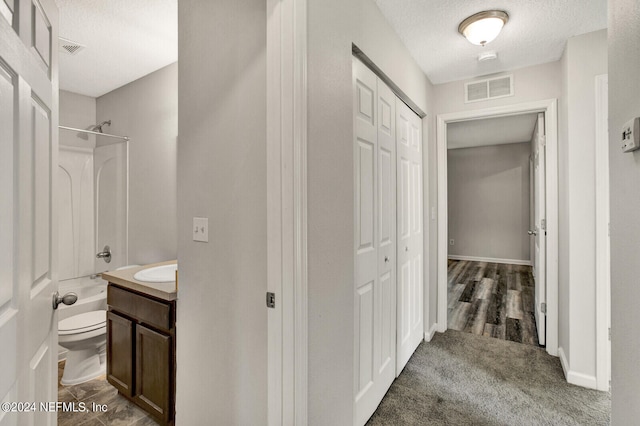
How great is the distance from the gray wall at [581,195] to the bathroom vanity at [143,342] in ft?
8.67

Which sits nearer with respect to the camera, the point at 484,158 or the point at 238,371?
the point at 238,371

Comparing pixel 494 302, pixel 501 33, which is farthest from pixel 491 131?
pixel 501 33

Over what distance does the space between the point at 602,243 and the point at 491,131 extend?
11.1 ft

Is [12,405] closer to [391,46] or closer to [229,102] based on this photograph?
[229,102]

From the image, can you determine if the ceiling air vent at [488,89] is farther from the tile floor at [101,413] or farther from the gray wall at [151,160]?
the tile floor at [101,413]

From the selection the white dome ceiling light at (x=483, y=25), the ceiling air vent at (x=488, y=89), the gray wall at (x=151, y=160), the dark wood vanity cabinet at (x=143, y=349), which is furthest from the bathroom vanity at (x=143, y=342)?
the ceiling air vent at (x=488, y=89)

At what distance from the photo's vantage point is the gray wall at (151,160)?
101 inches

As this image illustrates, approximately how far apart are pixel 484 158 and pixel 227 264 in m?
6.64

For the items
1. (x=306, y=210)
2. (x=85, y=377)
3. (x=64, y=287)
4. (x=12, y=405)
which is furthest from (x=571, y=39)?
(x=64, y=287)

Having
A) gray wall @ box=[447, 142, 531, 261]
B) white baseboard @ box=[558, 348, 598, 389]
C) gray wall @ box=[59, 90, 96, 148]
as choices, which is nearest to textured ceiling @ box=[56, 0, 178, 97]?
gray wall @ box=[59, 90, 96, 148]

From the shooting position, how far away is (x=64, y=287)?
2908mm

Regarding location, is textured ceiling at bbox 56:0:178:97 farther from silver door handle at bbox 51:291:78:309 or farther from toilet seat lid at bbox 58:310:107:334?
toilet seat lid at bbox 58:310:107:334

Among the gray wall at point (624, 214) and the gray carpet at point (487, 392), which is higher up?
the gray wall at point (624, 214)

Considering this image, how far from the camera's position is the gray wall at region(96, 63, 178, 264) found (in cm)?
255
